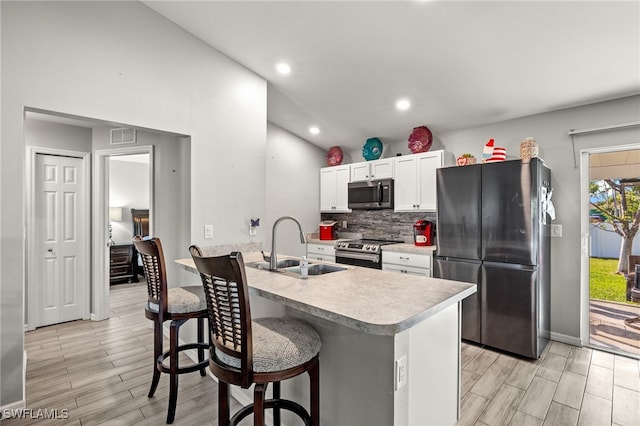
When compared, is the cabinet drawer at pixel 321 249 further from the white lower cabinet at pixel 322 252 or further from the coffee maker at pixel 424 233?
the coffee maker at pixel 424 233

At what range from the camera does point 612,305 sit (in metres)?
3.49

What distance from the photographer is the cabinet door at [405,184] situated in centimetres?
409

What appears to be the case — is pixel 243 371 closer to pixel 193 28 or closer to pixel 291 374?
pixel 291 374

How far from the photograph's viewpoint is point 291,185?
4.93 m

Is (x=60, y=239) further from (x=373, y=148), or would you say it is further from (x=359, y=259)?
(x=373, y=148)

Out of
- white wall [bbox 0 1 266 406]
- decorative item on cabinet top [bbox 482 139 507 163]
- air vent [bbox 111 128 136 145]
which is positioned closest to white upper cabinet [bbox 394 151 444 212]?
decorative item on cabinet top [bbox 482 139 507 163]

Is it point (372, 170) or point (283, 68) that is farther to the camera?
point (372, 170)

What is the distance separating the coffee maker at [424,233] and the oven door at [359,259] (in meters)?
0.55

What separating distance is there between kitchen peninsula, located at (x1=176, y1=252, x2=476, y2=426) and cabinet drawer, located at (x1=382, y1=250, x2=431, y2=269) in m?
1.82

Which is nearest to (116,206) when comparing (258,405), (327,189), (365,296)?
(327,189)

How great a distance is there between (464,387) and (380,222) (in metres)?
2.65

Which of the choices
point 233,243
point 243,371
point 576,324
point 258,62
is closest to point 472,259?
point 576,324

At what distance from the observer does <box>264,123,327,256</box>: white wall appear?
184 inches

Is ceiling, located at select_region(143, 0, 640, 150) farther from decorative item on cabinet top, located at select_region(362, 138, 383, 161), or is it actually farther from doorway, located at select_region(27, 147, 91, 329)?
doorway, located at select_region(27, 147, 91, 329)
